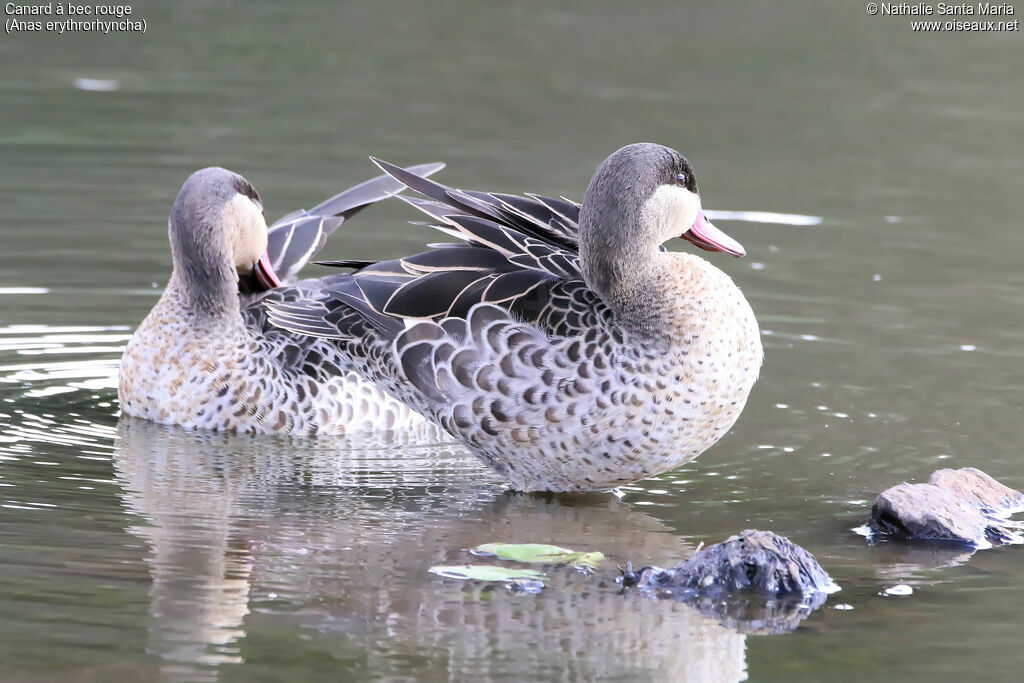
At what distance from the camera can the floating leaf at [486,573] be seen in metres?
6.05

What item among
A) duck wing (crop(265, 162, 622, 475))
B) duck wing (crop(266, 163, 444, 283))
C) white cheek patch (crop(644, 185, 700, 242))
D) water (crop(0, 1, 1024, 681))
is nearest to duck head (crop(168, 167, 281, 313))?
duck wing (crop(266, 163, 444, 283))

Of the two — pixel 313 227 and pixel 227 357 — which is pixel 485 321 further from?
pixel 313 227

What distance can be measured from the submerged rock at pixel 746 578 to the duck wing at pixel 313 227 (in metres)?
3.61

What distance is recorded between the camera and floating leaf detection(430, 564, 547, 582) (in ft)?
19.8

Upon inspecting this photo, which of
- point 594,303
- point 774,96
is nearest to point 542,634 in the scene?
point 594,303

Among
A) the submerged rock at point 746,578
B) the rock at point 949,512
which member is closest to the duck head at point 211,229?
the submerged rock at point 746,578

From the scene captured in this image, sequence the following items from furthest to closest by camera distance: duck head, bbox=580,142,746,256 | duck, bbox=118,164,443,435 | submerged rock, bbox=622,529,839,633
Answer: duck, bbox=118,164,443,435
duck head, bbox=580,142,746,256
submerged rock, bbox=622,529,839,633

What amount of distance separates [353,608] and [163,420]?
2893 mm

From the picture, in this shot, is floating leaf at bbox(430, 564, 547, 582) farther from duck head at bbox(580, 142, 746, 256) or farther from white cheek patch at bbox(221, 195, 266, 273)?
white cheek patch at bbox(221, 195, 266, 273)

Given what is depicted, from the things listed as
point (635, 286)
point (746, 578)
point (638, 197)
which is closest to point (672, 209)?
point (638, 197)

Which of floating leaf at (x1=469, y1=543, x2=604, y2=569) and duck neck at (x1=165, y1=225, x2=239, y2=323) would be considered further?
duck neck at (x1=165, y1=225, x2=239, y2=323)

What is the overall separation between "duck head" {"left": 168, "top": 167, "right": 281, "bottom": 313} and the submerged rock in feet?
10.8

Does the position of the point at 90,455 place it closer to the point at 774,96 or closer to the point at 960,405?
the point at 960,405

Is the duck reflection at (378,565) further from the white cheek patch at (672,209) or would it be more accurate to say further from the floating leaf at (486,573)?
the white cheek patch at (672,209)
